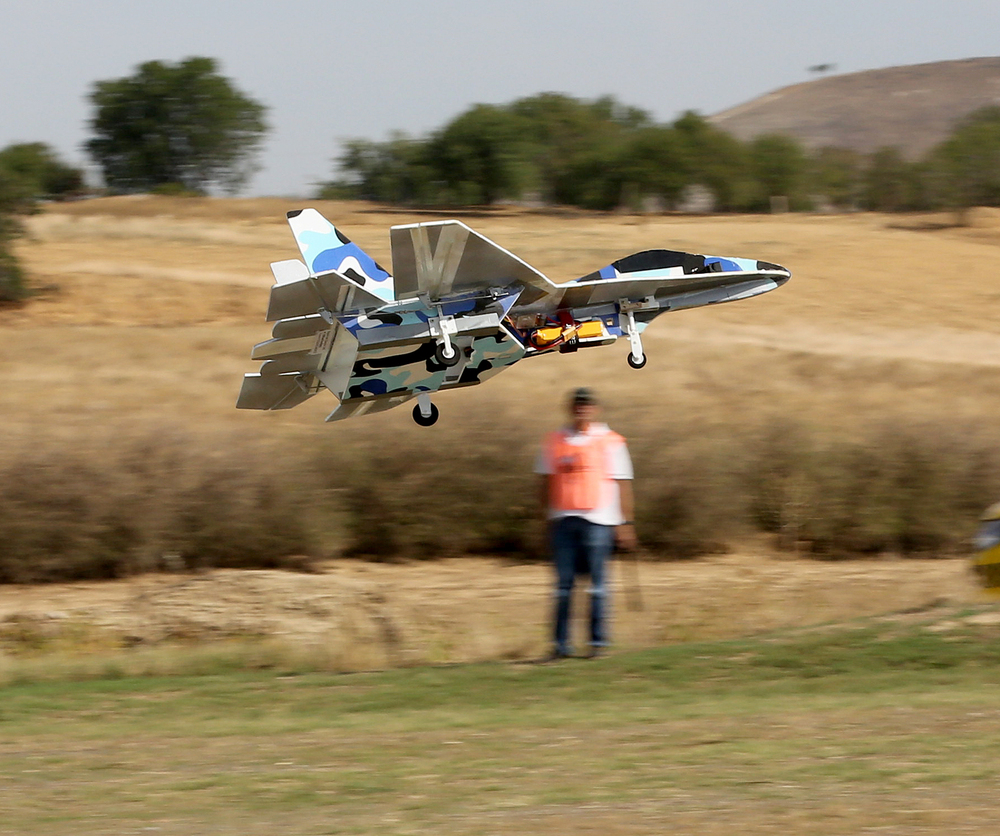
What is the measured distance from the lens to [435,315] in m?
14.1

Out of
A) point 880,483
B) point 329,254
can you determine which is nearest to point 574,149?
point 880,483

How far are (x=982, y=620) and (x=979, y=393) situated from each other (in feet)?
67.0

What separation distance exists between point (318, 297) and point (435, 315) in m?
1.27

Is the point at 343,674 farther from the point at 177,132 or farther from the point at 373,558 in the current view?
the point at 177,132

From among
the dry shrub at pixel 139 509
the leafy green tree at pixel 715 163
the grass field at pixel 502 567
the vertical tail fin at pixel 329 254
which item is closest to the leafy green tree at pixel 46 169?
the grass field at pixel 502 567

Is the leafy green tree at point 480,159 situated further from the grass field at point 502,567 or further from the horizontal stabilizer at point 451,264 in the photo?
the horizontal stabilizer at point 451,264

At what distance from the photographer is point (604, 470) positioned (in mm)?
12094

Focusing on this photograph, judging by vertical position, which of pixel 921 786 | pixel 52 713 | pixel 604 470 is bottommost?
pixel 52 713

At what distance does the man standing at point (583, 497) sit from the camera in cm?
1205

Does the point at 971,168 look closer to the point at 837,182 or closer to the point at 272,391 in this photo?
the point at 837,182

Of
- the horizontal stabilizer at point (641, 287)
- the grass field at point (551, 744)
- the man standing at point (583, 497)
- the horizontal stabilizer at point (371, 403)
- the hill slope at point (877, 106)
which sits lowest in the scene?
the grass field at point (551, 744)

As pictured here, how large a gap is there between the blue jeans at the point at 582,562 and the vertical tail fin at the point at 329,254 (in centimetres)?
436

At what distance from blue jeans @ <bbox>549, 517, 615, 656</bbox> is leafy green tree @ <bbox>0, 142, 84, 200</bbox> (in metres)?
66.0

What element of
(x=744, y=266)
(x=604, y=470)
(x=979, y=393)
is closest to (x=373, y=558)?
(x=744, y=266)
